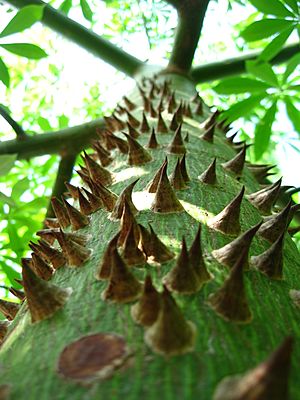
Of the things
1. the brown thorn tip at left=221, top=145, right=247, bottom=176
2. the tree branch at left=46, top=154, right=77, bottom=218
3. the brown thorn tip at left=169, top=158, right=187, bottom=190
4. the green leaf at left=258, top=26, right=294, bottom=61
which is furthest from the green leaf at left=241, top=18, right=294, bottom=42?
the tree branch at left=46, top=154, right=77, bottom=218

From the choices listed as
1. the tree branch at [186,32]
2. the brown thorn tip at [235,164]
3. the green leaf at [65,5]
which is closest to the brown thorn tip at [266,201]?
the brown thorn tip at [235,164]

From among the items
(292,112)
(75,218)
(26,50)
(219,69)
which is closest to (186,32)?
(219,69)

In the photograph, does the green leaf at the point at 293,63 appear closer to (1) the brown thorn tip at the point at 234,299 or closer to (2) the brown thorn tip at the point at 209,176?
(2) the brown thorn tip at the point at 209,176

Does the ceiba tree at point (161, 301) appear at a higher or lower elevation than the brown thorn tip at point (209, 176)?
lower

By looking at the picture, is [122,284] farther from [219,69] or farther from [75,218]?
[219,69]

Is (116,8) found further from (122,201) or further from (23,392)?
(23,392)

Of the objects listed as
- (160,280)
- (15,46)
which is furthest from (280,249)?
(15,46)
